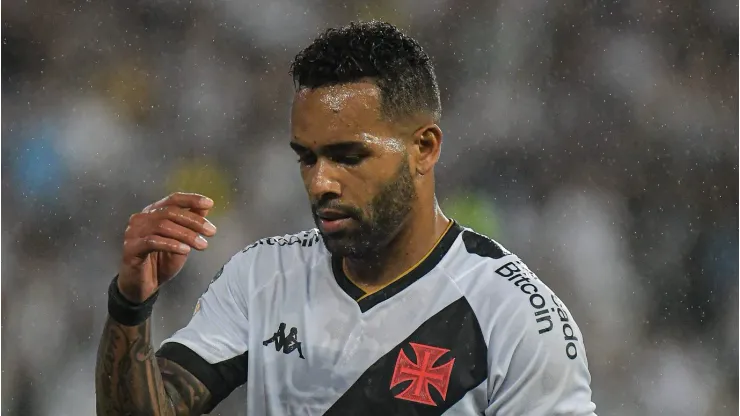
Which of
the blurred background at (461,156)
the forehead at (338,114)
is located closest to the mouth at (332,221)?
the forehead at (338,114)

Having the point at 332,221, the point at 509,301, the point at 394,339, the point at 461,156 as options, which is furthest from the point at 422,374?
the point at 461,156

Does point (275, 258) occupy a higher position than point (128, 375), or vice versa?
point (275, 258)

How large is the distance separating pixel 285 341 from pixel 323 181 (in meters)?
0.33

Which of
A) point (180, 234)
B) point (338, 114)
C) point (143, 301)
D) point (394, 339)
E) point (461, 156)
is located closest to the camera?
point (180, 234)

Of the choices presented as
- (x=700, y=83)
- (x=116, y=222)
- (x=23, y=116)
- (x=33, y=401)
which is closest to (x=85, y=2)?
(x=23, y=116)

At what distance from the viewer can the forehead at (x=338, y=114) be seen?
4.60 feet

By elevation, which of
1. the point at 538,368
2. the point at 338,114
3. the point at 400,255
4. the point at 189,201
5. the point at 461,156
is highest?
the point at 461,156

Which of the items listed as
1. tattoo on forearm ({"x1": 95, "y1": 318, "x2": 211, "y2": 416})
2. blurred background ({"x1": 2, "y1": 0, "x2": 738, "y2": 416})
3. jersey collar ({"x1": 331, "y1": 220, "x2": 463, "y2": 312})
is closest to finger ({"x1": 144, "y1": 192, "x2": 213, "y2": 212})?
tattoo on forearm ({"x1": 95, "y1": 318, "x2": 211, "y2": 416})

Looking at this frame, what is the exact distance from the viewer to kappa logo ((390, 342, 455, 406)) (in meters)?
1.46

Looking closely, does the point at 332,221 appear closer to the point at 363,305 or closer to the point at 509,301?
the point at 363,305

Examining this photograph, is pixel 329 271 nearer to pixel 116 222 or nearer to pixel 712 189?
pixel 116 222

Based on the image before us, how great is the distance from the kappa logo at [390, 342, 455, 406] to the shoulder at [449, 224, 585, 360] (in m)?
0.09

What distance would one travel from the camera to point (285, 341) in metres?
1.55

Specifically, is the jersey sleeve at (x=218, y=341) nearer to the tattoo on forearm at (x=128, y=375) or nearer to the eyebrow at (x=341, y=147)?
the tattoo on forearm at (x=128, y=375)
